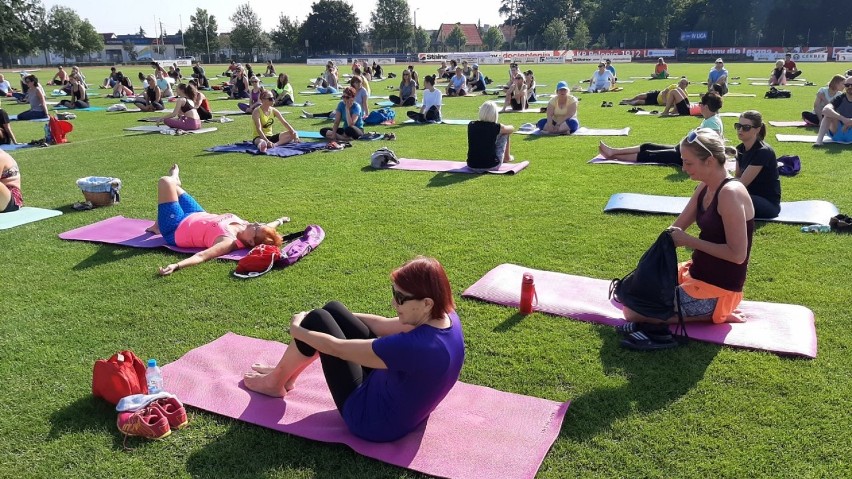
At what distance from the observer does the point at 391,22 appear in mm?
83812

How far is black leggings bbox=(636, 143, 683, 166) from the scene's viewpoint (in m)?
10.1

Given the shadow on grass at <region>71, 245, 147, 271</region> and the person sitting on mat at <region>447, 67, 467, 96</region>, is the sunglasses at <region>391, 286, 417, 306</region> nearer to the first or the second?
the shadow on grass at <region>71, 245, 147, 271</region>

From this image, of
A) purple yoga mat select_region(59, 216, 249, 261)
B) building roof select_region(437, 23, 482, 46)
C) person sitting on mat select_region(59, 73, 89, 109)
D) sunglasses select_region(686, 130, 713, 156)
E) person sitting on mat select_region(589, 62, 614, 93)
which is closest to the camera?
sunglasses select_region(686, 130, 713, 156)

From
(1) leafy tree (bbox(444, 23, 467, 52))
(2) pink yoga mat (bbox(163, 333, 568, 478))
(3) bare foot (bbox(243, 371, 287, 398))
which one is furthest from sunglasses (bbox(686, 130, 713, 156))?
(1) leafy tree (bbox(444, 23, 467, 52))

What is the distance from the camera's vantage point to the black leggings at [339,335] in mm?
3260

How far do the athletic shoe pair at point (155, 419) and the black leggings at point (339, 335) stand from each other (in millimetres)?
964

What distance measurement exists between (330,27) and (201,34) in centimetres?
1917

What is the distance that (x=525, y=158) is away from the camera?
11469 mm

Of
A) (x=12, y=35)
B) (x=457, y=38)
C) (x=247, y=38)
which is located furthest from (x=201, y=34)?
(x=457, y=38)

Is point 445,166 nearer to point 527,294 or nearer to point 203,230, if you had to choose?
point 203,230

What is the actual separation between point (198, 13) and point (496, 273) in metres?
92.9

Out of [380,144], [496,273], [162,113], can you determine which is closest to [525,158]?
[380,144]

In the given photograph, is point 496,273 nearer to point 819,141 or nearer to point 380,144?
point 380,144

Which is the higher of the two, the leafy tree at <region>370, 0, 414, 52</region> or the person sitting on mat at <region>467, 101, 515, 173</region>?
the leafy tree at <region>370, 0, 414, 52</region>
